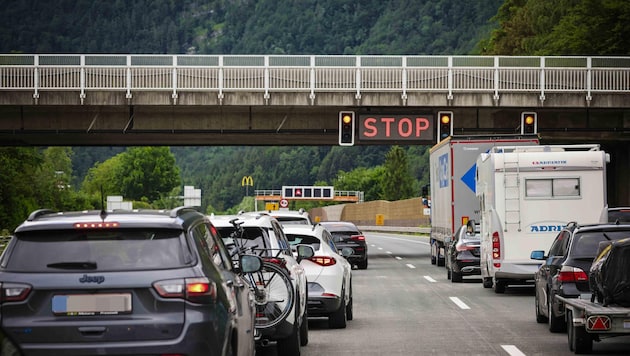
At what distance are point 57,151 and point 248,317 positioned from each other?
15452 centimetres

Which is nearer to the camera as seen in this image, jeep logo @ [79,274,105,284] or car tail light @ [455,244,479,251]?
jeep logo @ [79,274,105,284]

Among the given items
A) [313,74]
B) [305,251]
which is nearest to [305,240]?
[305,251]

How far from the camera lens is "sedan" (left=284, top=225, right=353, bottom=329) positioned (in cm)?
1591

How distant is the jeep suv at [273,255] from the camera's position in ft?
40.7

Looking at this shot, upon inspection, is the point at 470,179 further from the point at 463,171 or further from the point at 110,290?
the point at 110,290

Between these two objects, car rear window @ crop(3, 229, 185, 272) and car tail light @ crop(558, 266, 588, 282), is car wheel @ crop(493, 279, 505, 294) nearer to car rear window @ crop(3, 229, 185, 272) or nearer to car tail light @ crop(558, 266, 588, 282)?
car tail light @ crop(558, 266, 588, 282)

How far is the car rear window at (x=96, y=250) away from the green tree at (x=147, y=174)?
15746 centimetres

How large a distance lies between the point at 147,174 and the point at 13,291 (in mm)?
159841

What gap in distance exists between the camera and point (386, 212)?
116 metres

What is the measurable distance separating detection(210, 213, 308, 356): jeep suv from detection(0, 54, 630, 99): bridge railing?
29.3 meters

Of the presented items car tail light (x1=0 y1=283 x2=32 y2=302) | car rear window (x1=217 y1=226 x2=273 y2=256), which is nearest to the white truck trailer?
car rear window (x1=217 y1=226 x2=273 y2=256)

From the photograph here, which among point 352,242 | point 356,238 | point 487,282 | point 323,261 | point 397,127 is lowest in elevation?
point 487,282

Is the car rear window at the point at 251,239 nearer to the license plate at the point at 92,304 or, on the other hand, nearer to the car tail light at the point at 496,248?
the license plate at the point at 92,304

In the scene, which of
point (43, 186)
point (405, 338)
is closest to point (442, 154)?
point (405, 338)
